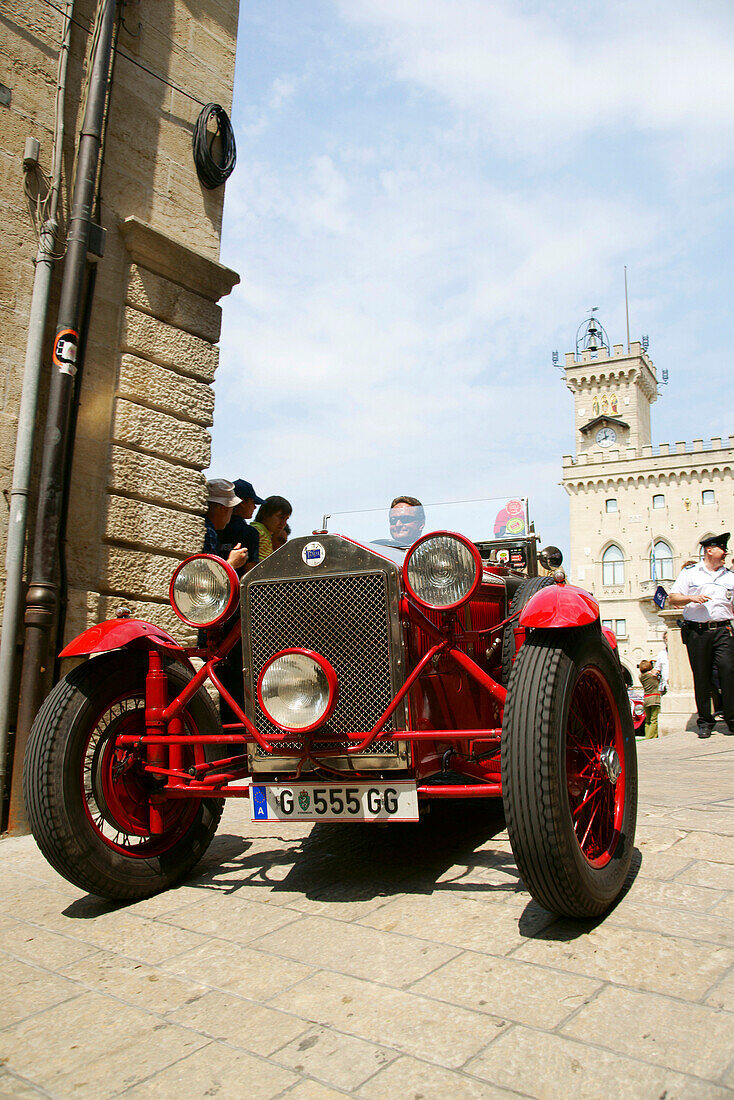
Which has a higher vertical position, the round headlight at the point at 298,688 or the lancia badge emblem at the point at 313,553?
the lancia badge emblem at the point at 313,553

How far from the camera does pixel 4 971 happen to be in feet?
7.22

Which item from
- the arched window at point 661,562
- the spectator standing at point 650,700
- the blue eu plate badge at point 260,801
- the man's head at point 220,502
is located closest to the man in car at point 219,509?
the man's head at point 220,502

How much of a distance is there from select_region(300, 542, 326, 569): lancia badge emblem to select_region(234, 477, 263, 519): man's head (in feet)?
9.76

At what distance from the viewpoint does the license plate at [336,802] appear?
255 centimetres

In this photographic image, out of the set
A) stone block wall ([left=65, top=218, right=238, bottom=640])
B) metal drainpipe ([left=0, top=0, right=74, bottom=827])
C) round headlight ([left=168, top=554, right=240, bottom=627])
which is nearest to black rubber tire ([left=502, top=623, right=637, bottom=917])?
round headlight ([left=168, top=554, right=240, bottom=627])

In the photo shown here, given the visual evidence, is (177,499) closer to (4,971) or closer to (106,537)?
(106,537)

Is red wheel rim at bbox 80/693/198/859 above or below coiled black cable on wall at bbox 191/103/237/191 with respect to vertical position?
below

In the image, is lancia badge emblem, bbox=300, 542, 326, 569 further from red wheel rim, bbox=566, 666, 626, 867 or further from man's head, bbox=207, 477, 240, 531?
man's head, bbox=207, 477, 240, 531

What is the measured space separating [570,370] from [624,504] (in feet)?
46.0

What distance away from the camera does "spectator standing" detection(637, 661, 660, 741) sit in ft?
31.9

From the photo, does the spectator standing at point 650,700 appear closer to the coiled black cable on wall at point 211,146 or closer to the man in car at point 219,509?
the man in car at point 219,509

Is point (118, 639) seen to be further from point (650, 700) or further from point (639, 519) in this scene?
point (639, 519)

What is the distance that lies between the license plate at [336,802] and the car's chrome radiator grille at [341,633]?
0.16 meters

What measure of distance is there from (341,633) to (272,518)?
2816mm
